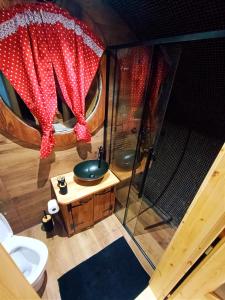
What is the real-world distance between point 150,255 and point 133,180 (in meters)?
0.78

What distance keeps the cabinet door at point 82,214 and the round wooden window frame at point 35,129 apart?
0.58 metres

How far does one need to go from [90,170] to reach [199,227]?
116 centimetres

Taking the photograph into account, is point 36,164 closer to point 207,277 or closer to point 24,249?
point 24,249

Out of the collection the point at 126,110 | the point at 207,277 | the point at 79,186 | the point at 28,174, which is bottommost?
the point at 79,186

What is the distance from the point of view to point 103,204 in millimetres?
1675

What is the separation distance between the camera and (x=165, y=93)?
115 cm

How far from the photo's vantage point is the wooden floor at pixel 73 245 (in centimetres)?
137

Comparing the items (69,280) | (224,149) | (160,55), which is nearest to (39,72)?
(160,55)

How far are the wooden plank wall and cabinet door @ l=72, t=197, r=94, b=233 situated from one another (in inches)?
15.3

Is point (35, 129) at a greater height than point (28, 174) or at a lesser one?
greater

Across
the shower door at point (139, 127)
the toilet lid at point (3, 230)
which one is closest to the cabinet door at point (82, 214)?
the shower door at point (139, 127)

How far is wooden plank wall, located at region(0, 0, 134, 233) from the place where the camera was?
3.86ft

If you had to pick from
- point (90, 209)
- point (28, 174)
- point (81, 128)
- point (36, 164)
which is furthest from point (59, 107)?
point (90, 209)

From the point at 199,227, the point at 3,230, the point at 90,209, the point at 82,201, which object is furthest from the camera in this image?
the point at 90,209
